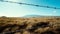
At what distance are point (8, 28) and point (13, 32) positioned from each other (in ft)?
10.6

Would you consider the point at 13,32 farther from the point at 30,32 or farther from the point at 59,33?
the point at 59,33

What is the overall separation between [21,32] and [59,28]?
811 centimetres

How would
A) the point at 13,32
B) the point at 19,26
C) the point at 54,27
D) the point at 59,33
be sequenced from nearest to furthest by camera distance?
the point at 59,33 < the point at 54,27 < the point at 13,32 < the point at 19,26

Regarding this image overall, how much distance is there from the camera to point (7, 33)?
97.8ft

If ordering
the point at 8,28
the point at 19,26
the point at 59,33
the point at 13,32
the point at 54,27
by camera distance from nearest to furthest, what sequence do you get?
the point at 59,33
the point at 54,27
the point at 13,32
the point at 8,28
the point at 19,26

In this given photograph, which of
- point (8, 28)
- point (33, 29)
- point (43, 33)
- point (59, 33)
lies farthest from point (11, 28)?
point (59, 33)

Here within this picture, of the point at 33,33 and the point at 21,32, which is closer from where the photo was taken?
the point at 33,33

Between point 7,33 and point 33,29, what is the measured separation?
5.50 metres

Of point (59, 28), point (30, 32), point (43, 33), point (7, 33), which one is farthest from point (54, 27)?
point (7, 33)

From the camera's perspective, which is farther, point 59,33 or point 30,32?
point 30,32

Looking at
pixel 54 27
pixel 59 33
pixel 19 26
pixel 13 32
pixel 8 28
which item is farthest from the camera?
pixel 19 26

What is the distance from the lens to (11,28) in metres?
34.6

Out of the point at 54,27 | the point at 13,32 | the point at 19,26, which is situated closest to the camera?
the point at 54,27

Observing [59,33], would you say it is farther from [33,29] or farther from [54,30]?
[33,29]
